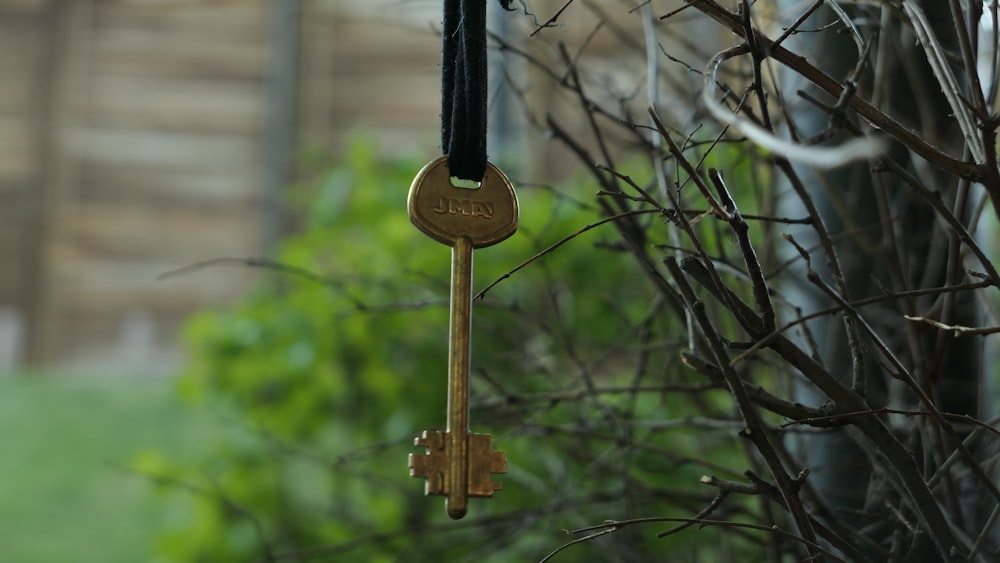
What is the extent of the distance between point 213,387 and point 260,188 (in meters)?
1.62

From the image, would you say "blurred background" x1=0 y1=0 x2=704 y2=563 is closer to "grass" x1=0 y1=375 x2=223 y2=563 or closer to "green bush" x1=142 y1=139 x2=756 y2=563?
"grass" x1=0 y1=375 x2=223 y2=563

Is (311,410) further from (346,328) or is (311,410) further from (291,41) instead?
(291,41)

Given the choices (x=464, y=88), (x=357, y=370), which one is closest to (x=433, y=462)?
(x=464, y=88)

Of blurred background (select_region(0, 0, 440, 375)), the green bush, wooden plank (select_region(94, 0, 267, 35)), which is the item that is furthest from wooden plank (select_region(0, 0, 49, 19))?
the green bush

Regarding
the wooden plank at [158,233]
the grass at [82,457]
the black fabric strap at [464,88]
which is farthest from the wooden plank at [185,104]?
the black fabric strap at [464,88]

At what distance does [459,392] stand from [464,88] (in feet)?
0.42

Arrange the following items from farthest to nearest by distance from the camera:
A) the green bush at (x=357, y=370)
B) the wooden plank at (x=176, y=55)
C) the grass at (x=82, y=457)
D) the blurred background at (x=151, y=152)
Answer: the wooden plank at (x=176, y=55)
the blurred background at (x=151, y=152)
the grass at (x=82, y=457)
the green bush at (x=357, y=370)

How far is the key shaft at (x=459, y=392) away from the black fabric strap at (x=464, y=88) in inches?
1.9

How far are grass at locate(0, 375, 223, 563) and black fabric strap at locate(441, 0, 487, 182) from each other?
2.21m

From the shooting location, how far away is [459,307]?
44cm

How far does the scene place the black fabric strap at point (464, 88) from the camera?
1.46 feet

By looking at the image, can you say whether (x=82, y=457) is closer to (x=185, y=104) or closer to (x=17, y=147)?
(x=17, y=147)

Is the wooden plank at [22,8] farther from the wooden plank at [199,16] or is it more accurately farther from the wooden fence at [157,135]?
the wooden plank at [199,16]

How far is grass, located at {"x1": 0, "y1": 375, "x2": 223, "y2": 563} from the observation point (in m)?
2.65
